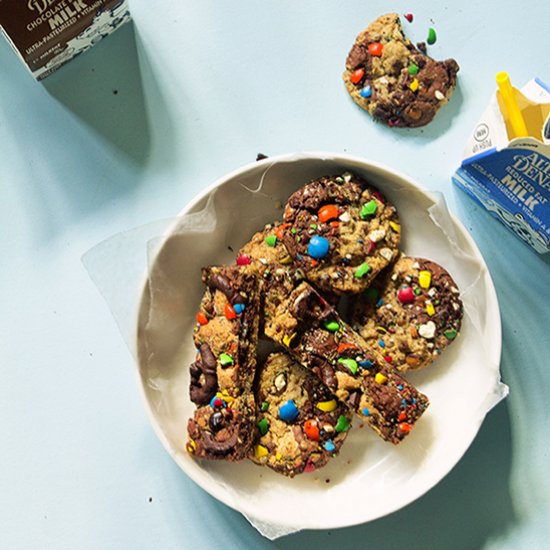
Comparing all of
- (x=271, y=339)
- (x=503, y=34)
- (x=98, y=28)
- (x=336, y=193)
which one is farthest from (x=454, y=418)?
(x=98, y=28)

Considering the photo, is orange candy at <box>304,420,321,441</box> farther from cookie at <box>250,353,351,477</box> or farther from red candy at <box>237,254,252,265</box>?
red candy at <box>237,254,252,265</box>

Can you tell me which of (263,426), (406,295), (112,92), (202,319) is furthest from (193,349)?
(112,92)

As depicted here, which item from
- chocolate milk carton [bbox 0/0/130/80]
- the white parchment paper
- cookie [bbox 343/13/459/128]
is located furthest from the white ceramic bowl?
chocolate milk carton [bbox 0/0/130/80]

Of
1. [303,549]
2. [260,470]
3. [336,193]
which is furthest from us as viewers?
[303,549]

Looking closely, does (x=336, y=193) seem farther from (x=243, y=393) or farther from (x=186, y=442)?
(x=186, y=442)

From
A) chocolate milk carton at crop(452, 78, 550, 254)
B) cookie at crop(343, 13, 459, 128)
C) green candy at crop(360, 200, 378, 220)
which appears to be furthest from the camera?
cookie at crop(343, 13, 459, 128)
